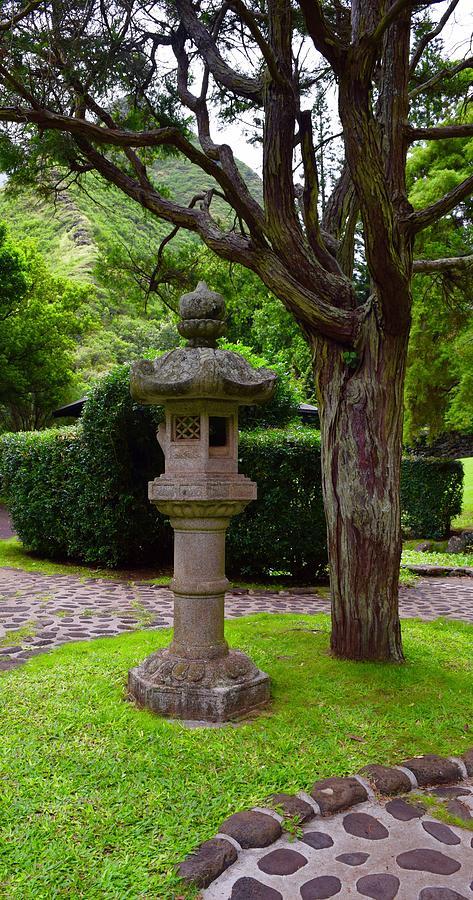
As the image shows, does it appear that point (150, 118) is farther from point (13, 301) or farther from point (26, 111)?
point (13, 301)

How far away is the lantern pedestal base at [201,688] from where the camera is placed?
4203mm

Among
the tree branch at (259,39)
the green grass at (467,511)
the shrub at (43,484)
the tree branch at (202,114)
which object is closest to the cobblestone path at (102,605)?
the shrub at (43,484)

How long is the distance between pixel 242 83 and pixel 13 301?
750 inches

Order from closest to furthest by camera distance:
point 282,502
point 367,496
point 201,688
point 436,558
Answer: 1. point 201,688
2. point 367,496
3. point 282,502
4. point 436,558

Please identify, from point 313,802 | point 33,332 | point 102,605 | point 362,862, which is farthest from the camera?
point 33,332

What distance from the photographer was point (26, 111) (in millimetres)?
5262

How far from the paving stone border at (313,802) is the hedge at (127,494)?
6.04 meters

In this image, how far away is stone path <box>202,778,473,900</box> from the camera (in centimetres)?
263

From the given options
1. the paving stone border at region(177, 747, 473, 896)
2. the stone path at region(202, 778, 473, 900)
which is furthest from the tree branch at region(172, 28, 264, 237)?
the stone path at region(202, 778, 473, 900)

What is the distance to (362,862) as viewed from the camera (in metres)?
2.85

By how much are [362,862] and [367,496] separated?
2832 millimetres

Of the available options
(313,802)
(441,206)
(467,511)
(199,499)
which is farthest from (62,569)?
(467,511)

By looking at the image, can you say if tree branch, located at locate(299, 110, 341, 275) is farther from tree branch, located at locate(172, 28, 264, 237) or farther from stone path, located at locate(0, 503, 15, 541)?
stone path, located at locate(0, 503, 15, 541)

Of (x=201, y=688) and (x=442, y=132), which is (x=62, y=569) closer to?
(x=201, y=688)
